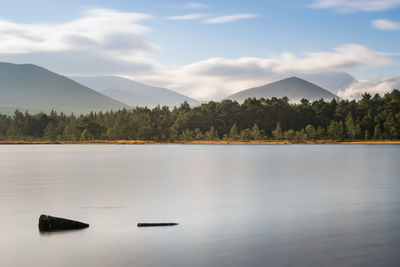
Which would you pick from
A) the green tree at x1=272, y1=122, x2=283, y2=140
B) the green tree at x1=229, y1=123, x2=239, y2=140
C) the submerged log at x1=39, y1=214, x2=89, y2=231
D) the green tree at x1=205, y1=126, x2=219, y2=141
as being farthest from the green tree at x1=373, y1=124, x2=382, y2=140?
the submerged log at x1=39, y1=214, x2=89, y2=231

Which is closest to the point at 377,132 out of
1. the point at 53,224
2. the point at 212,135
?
the point at 212,135

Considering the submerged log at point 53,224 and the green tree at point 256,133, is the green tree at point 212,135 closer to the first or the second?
the green tree at point 256,133

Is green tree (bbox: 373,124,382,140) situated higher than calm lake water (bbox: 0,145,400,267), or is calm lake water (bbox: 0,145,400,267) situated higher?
green tree (bbox: 373,124,382,140)

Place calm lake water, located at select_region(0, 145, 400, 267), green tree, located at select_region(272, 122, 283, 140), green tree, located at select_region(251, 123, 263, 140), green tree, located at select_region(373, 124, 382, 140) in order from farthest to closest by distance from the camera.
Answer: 1. green tree, located at select_region(251, 123, 263, 140)
2. green tree, located at select_region(272, 122, 283, 140)
3. green tree, located at select_region(373, 124, 382, 140)
4. calm lake water, located at select_region(0, 145, 400, 267)

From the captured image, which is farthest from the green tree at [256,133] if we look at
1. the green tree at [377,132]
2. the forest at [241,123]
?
the green tree at [377,132]

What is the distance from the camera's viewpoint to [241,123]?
Answer: 17425cm

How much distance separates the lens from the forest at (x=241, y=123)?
6280 inches

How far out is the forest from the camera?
160 meters

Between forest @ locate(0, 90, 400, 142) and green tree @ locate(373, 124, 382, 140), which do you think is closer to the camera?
green tree @ locate(373, 124, 382, 140)

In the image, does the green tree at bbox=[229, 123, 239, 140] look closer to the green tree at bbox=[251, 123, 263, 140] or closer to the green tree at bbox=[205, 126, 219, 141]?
the green tree at bbox=[205, 126, 219, 141]

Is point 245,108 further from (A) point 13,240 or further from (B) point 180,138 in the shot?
(A) point 13,240

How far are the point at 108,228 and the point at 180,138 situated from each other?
15884 centimetres

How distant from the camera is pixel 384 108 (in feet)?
530

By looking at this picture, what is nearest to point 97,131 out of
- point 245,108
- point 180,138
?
point 180,138
